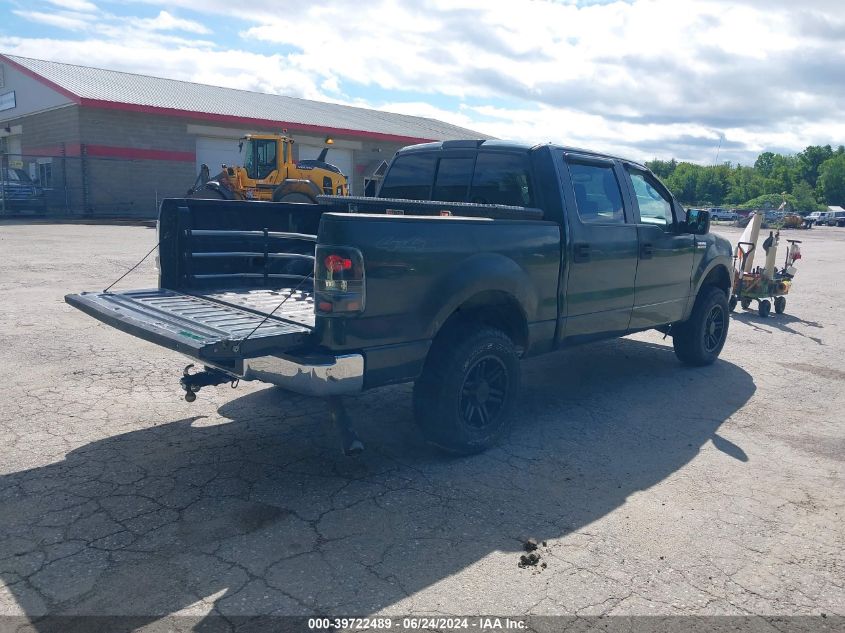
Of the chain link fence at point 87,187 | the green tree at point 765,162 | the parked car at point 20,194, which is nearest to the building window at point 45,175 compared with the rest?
the chain link fence at point 87,187

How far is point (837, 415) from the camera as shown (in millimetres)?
6145

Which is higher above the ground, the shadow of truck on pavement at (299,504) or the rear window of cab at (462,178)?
the rear window of cab at (462,178)

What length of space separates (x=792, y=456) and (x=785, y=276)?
7.08 meters

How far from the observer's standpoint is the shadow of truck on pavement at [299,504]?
316 centimetres

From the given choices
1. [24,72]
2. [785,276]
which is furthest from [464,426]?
[24,72]

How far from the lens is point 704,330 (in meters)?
7.39

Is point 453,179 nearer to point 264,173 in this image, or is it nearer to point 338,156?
point 264,173

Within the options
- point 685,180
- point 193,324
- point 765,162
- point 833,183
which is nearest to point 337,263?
point 193,324

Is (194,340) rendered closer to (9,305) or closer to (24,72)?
(9,305)

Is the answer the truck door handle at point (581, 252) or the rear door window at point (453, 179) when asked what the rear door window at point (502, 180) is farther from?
the truck door handle at point (581, 252)

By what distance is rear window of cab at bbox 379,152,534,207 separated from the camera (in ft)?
18.1

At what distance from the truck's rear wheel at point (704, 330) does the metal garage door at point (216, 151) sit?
27036mm

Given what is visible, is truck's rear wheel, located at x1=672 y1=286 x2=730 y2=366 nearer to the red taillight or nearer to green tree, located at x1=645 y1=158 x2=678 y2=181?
the red taillight

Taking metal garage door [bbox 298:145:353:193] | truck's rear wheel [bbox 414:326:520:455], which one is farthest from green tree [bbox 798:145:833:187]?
truck's rear wheel [bbox 414:326:520:455]
